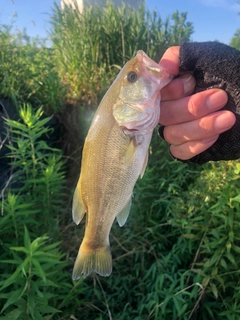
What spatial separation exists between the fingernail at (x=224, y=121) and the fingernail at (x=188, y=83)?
15 cm

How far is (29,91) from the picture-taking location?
4066 millimetres

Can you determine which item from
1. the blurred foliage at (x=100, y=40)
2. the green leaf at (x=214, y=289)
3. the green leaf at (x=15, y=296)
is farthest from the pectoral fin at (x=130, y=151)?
the blurred foliage at (x=100, y=40)

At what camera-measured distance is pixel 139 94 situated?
129 cm

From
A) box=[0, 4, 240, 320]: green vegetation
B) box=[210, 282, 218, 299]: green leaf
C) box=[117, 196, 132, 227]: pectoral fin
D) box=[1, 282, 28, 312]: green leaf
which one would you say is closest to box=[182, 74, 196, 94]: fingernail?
box=[117, 196, 132, 227]: pectoral fin

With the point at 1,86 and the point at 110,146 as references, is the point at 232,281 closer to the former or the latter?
the point at 110,146

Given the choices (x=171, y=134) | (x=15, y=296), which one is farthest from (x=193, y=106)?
(x=15, y=296)

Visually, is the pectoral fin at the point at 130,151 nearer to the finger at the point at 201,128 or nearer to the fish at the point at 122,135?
the fish at the point at 122,135

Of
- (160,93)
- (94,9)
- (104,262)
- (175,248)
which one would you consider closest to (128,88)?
(160,93)

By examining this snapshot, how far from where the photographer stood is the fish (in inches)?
49.9

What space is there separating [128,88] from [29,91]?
2993 millimetres

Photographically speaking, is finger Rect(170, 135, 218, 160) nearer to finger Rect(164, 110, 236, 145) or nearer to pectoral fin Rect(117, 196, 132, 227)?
Result: finger Rect(164, 110, 236, 145)

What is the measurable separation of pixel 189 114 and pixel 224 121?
13 centimetres

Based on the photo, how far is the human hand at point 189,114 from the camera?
1.27 m

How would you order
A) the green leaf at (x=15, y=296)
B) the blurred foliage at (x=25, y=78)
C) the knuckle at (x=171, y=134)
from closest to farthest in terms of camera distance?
the knuckle at (x=171, y=134) < the green leaf at (x=15, y=296) < the blurred foliage at (x=25, y=78)
